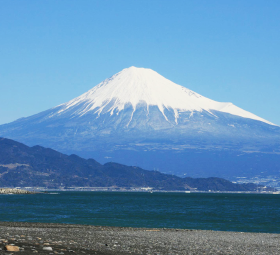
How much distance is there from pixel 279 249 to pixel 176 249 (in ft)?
23.3

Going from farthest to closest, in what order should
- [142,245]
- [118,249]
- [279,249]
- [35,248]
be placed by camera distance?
1. [279,249]
2. [142,245]
3. [118,249]
4. [35,248]

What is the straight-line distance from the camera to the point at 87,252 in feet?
82.9

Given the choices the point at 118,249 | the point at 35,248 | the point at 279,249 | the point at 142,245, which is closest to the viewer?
the point at 35,248

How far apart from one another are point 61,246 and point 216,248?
9338 millimetres

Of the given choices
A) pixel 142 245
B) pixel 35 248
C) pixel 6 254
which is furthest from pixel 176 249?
pixel 6 254

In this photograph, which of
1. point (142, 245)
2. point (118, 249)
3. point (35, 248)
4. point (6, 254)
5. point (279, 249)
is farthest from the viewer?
point (279, 249)

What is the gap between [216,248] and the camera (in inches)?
1246

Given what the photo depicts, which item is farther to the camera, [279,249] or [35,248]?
[279,249]

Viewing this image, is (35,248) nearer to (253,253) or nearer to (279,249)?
(253,253)

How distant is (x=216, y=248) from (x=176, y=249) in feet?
9.22

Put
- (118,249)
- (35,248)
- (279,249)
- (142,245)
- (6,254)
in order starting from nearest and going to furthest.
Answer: (6,254), (35,248), (118,249), (142,245), (279,249)

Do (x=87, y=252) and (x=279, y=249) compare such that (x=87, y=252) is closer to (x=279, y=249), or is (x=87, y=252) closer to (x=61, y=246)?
(x=61, y=246)

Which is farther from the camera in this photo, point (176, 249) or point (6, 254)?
point (176, 249)

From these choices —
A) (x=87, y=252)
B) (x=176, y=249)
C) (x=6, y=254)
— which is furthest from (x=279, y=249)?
(x=6, y=254)
